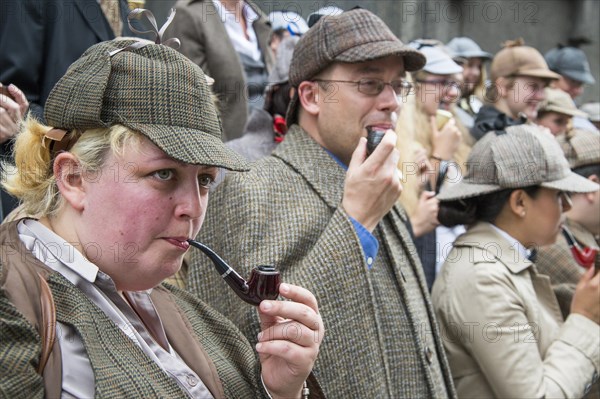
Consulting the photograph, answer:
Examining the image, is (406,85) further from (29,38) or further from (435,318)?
(29,38)

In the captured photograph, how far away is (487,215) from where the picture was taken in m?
3.69

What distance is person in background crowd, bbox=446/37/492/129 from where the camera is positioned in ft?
21.5

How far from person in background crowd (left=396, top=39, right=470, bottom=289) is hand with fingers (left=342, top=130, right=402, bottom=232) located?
4.31 feet

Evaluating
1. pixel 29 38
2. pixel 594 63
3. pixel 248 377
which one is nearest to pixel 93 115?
pixel 248 377

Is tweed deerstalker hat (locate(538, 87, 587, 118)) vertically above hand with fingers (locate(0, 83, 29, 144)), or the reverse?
hand with fingers (locate(0, 83, 29, 144))

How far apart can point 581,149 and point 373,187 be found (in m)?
2.29

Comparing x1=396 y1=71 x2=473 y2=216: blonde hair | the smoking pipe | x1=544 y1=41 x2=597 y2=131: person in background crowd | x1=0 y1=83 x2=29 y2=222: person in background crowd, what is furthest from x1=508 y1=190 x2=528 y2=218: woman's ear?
x1=544 y1=41 x2=597 y2=131: person in background crowd

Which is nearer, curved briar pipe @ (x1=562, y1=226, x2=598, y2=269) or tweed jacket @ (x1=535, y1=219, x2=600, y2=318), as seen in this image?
curved briar pipe @ (x1=562, y1=226, x2=598, y2=269)

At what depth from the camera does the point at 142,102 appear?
2.02m

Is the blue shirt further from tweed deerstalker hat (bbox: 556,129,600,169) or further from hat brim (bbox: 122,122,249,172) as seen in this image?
tweed deerstalker hat (bbox: 556,129,600,169)

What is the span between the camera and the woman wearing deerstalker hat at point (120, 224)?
1.82 m

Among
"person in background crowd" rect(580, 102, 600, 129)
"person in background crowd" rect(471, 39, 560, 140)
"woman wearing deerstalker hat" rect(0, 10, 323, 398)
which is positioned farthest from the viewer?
"person in background crowd" rect(580, 102, 600, 129)

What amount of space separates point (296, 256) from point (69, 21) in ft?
4.65

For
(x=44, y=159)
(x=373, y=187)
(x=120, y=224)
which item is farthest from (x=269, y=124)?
(x=120, y=224)
